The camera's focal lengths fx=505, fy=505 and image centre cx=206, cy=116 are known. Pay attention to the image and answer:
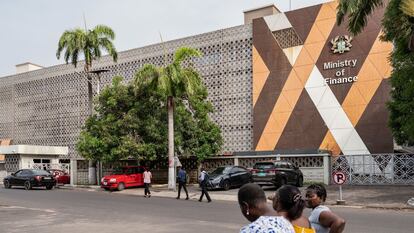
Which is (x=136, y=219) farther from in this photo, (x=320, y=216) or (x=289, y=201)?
(x=289, y=201)

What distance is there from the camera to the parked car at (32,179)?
3097 centimetres

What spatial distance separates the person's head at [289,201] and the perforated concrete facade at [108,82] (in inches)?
1287

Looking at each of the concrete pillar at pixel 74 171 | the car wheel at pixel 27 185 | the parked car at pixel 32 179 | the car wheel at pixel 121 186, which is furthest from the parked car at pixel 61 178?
the car wheel at pixel 121 186

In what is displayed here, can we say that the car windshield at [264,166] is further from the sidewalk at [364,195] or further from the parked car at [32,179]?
the parked car at [32,179]

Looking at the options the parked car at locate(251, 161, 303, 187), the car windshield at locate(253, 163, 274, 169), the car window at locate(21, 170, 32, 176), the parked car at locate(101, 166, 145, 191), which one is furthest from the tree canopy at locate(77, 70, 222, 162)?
the parked car at locate(251, 161, 303, 187)

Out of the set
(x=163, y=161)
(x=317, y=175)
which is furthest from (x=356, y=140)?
(x=163, y=161)

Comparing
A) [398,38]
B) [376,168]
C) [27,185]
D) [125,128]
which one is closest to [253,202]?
[398,38]

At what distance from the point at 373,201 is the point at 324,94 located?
13133mm

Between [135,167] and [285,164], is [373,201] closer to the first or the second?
[285,164]

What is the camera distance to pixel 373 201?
69.0 ft

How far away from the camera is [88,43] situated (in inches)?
1334

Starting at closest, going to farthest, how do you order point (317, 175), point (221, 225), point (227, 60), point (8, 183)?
point (221, 225)
point (317, 175)
point (8, 183)
point (227, 60)

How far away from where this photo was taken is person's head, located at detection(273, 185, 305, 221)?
153 inches

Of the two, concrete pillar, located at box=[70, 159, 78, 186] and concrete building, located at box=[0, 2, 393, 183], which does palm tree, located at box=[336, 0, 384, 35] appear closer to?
concrete building, located at box=[0, 2, 393, 183]
